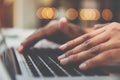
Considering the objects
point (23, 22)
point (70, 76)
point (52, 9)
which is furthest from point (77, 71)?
point (52, 9)

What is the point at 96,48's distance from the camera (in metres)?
0.42

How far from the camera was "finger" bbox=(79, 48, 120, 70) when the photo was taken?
1.16ft

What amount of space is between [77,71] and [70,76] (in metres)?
0.03

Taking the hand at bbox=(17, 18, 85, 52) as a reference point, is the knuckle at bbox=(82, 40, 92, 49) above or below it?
above

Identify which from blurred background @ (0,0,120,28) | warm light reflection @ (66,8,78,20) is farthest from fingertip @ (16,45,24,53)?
warm light reflection @ (66,8,78,20)

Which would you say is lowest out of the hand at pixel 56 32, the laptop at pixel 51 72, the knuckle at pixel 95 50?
the hand at pixel 56 32

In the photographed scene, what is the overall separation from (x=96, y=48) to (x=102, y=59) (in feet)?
0.13

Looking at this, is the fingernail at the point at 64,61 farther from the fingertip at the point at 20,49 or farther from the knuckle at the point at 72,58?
the fingertip at the point at 20,49

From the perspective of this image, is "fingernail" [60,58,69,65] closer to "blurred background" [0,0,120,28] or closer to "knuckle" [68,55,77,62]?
"knuckle" [68,55,77,62]

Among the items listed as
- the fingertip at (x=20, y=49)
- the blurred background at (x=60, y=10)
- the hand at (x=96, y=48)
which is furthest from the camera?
the blurred background at (x=60, y=10)

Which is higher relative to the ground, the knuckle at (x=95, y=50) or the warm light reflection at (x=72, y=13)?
the knuckle at (x=95, y=50)

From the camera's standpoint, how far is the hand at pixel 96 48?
1.24ft

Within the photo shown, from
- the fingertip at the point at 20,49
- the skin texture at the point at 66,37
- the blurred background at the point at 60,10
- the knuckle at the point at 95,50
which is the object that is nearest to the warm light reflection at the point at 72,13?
the blurred background at the point at 60,10

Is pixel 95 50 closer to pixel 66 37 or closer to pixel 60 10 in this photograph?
pixel 66 37
